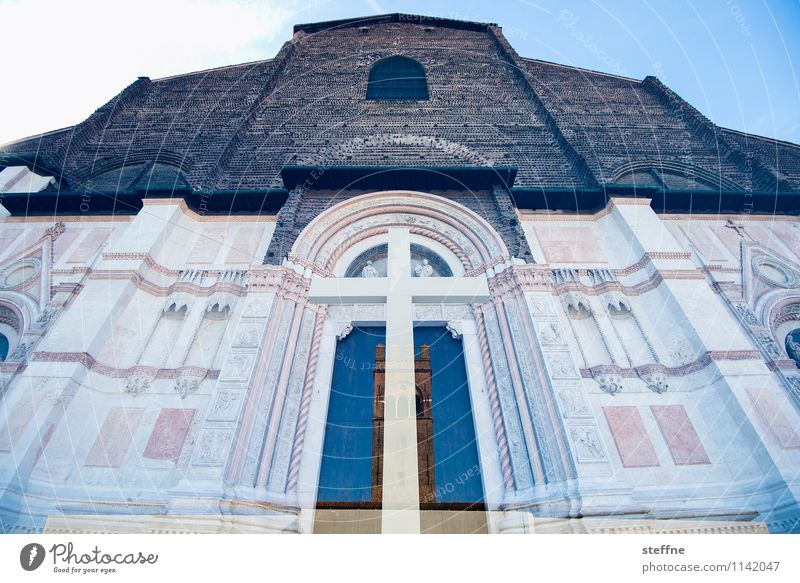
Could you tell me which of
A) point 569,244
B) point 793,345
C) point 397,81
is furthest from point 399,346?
point 397,81

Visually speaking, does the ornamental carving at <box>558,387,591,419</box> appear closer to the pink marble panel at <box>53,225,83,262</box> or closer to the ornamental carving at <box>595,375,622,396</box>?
the ornamental carving at <box>595,375,622,396</box>

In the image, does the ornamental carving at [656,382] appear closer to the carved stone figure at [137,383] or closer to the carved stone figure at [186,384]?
the carved stone figure at [186,384]

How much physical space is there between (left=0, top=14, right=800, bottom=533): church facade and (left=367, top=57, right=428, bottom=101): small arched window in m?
2.65

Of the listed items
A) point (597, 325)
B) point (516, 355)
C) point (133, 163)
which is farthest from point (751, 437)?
point (133, 163)

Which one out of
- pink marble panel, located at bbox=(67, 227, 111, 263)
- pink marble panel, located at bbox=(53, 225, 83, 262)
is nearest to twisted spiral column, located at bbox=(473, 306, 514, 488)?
pink marble panel, located at bbox=(67, 227, 111, 263)

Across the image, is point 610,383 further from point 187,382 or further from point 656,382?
point 187,382

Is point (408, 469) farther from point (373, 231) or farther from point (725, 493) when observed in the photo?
point (373, 231)

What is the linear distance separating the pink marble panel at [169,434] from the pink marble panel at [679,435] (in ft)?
21.6

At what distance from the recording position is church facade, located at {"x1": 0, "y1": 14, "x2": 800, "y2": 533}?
4762 millimetres

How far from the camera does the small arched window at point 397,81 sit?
1263 centimetres

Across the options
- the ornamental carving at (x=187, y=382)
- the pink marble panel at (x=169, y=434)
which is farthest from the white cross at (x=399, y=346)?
the pink marble panel at (x=169, y=434)

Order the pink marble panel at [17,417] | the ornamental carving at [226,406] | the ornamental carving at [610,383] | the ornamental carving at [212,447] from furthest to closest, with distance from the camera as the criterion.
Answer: the ornamental carving at [610,383], the ornamental carving at [226,406], the pink marble panel at [17,417], the ornamental carving at [212,447]

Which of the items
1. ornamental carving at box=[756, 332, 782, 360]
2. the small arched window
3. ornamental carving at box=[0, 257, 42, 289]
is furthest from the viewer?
the small arched window

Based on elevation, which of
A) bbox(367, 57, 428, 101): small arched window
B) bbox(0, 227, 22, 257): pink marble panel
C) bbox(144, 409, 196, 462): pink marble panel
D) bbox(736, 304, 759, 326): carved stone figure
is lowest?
bbox(144, 409, 196, 462): pink marble panel
